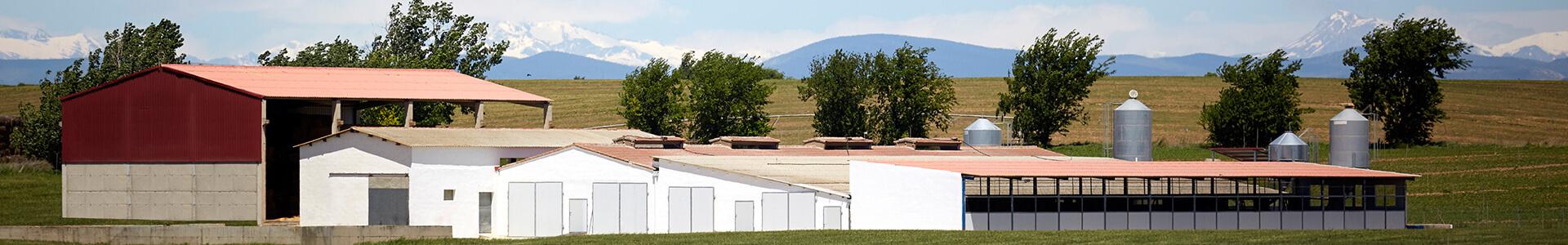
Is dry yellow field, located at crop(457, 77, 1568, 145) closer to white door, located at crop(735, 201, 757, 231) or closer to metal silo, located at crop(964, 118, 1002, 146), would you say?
metal silo, located at crop(964, 118, 1002, 146)

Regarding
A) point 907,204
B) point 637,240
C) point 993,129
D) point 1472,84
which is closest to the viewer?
point 637,240

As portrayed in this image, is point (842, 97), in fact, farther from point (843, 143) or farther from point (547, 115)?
point (547, 115)

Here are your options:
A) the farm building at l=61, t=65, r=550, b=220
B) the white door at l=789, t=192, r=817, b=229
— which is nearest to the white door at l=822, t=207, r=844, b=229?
the white door at l=789, t=192, r=817, b=229

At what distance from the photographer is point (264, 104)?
6575 centimetres

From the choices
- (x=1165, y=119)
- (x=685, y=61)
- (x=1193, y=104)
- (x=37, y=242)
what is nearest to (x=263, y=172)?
(x=37, y=242)

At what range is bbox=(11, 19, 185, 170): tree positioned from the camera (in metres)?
88.6

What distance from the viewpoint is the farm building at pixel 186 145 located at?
65.7 metres

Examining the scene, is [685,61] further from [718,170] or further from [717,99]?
[718,170]

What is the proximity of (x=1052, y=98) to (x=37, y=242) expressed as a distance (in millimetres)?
56067

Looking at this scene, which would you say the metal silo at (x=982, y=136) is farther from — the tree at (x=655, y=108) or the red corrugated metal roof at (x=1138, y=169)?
the red corrugated metal roof at (x=1138, y=169)

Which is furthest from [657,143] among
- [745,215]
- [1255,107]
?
[1255,107]

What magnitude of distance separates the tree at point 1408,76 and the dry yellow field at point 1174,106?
5.41m

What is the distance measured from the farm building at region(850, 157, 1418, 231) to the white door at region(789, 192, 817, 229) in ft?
6.19

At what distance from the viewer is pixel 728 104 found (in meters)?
97.6
